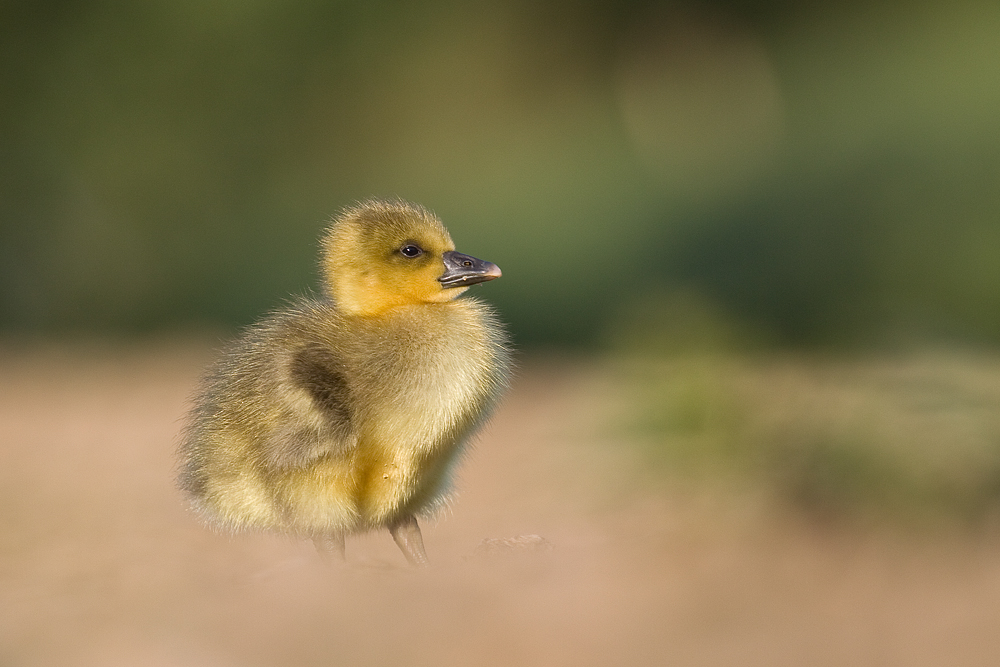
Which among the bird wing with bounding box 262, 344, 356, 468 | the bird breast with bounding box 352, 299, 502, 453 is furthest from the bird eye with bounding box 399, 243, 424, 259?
the bird wing with bounding box 262, 344, 356, 468

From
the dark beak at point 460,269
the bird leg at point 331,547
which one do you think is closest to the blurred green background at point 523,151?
the dark beak at point 460,269

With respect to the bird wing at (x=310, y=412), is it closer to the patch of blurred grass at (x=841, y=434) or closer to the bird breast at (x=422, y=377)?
the bird breast at (x=422, y=377)

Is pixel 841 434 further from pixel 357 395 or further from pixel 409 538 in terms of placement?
pixel 357 395

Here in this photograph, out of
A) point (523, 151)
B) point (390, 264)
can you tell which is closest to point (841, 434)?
point (390, 264)

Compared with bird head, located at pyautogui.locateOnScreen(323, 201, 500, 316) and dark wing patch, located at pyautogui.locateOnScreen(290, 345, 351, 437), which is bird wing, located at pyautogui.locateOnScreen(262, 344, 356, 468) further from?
bird head, located at pyautogui.locateOnScreen(323, 201, 500, 316)

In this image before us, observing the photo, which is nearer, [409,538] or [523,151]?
[409,538]
